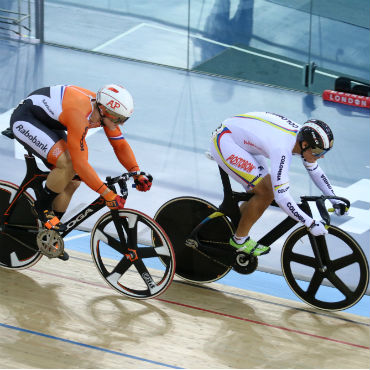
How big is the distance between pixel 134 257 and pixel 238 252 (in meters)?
0.67

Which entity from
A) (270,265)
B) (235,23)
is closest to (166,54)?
(235,23)

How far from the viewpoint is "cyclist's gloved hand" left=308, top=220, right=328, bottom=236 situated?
4.99 metres

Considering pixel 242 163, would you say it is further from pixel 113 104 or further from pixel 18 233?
pixel 18 233

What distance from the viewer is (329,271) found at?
5277 mm

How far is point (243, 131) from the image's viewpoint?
519cm

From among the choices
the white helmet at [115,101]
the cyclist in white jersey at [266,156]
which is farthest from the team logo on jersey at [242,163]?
the white helmet at [115,101]

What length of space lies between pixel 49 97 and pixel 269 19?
22.3 ft

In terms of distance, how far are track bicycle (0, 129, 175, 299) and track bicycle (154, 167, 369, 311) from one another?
0.22m

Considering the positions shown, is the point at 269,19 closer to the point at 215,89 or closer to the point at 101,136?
the point at 215,89

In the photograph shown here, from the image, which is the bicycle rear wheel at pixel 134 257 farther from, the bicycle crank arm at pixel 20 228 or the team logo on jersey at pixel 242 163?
the team logo on jersey at pixel 242 163

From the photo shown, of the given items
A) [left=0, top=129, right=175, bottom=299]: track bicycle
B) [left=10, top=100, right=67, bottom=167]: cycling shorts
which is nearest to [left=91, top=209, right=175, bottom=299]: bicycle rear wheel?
[left=0, top=129, right=175, bottom=299]: track bicycle

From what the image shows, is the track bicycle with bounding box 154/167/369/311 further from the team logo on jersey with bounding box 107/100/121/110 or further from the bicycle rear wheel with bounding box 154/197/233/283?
the team logo on jersey with bounding box 107/100/121/110

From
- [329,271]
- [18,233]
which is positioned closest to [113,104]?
[18,233]

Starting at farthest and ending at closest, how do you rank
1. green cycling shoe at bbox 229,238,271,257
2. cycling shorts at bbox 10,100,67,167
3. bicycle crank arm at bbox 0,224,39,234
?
bicycle crank arm at bbox 0,224,39,234
green cycling shoe at bbox 229,238,271,257
cycling shorts at bbox 10,100,67,167
